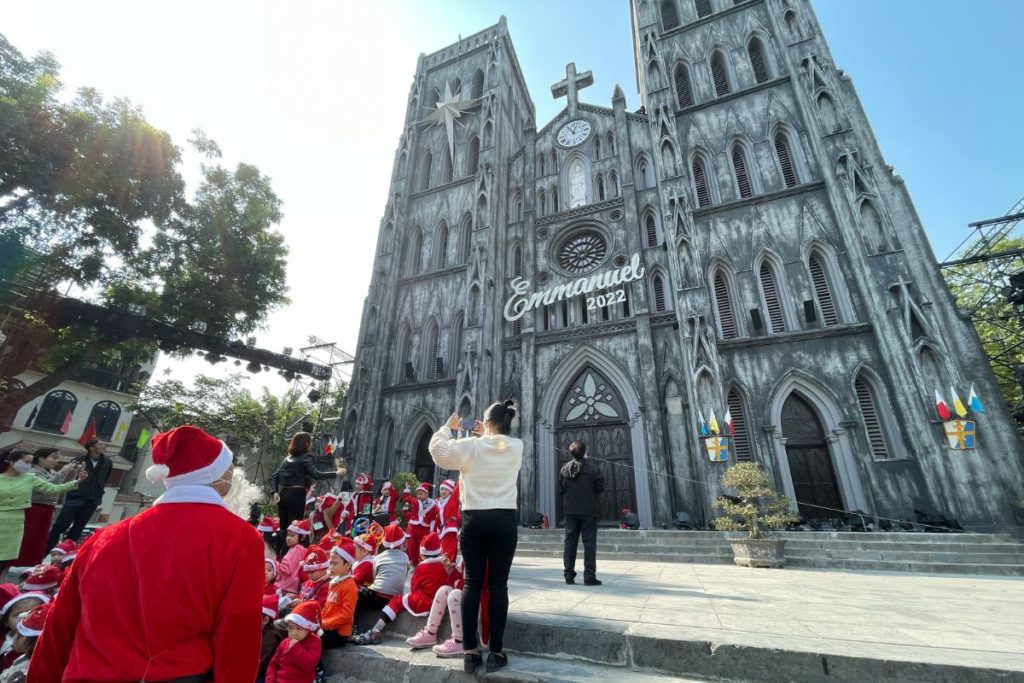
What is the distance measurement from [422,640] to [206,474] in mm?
2672

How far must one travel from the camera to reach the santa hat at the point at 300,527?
18.4 feet

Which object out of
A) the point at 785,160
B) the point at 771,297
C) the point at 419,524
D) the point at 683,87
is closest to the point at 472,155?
the point at 683,87

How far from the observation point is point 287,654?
3.19 metres

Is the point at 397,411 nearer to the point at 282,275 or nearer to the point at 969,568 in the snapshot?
the point at 282,275

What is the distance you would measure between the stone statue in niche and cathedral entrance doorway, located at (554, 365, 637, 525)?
799cm

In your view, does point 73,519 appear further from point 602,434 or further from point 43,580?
point 602,434

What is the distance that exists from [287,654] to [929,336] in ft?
48.4

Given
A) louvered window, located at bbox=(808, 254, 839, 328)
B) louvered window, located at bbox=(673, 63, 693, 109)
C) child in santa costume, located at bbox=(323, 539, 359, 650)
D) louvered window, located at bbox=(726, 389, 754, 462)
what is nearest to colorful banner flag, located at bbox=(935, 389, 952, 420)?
louvered window, located at bbox=(808, 254, 839, 328)

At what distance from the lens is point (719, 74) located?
18.4 m

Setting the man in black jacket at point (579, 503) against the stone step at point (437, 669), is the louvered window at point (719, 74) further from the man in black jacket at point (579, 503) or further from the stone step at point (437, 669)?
the stone step at point (437, 669)

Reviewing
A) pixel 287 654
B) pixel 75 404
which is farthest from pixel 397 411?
pixel 75 404

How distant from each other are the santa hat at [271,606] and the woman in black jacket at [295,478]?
184 cm

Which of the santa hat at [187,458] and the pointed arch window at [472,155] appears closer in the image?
the santa hat at [187,458]

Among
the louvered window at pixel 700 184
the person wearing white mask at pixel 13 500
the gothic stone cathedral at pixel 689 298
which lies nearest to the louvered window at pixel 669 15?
the gothic stone cathedral at pixel 689 298
